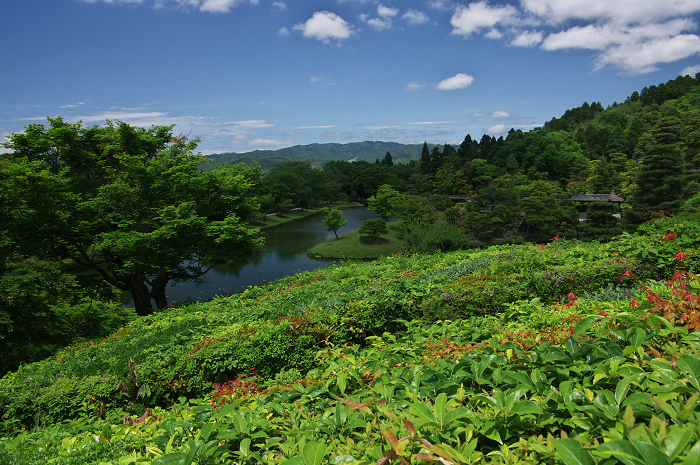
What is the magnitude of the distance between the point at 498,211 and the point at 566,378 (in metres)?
27.8

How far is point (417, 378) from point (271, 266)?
2204 cm

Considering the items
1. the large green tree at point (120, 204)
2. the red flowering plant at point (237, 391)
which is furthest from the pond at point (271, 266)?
the red flowering plant at point (237, 391)

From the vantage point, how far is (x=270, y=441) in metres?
1.30

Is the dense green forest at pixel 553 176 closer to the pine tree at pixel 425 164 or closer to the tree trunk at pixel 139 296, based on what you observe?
the pine tree at pixel 425 164

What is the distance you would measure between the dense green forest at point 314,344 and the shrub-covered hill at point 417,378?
0.04ft

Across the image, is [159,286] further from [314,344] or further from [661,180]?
[661,180]

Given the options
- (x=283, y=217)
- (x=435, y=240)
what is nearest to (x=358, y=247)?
(x=435, y=240)

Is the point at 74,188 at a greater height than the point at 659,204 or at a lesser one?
greater

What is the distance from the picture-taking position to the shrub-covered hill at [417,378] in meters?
1.10

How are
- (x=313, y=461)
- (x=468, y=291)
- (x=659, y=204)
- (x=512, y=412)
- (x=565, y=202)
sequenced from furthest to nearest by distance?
1. (x=565, y=202)
2. (x=659, y=204)
3. (x=468, y=291)
4. (x=512, y=412)
5. (x=313, y=461)

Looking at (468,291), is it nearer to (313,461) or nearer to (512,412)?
(512,412)

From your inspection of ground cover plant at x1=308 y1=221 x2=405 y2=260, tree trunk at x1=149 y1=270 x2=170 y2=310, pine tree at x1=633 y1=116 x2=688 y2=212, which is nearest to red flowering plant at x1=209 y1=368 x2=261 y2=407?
tree trunk at x1=149 y1=270 x2=170 y2=310

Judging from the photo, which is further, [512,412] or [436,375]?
[436,375]

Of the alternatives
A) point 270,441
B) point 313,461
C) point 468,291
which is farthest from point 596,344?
point 468,291
